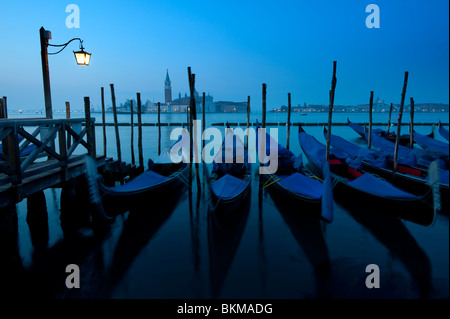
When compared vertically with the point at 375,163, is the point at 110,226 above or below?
below

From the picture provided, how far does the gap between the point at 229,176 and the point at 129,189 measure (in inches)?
86.2

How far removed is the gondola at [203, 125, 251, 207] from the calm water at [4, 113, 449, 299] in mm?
656

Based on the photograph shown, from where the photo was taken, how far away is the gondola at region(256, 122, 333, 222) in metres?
4.64

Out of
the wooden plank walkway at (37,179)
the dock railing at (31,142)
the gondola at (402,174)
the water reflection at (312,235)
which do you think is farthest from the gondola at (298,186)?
the wooden plank walkway at (37,179)

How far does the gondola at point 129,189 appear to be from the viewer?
13.1 ft

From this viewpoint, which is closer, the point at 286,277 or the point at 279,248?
the point at 286,277

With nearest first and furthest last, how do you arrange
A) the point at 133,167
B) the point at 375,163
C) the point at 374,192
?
the point at 374,192 < the point at 375,163 < the point at 133,167

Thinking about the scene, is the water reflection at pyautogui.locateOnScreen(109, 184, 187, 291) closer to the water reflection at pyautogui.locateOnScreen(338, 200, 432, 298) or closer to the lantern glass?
the lantern glass

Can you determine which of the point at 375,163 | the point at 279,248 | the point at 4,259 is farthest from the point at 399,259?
the point at 4,259

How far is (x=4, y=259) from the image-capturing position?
160 inches

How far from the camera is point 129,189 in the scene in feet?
16.1

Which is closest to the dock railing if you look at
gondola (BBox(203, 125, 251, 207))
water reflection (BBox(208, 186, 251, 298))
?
gondola (BBox(203, 125, 251, 207))
